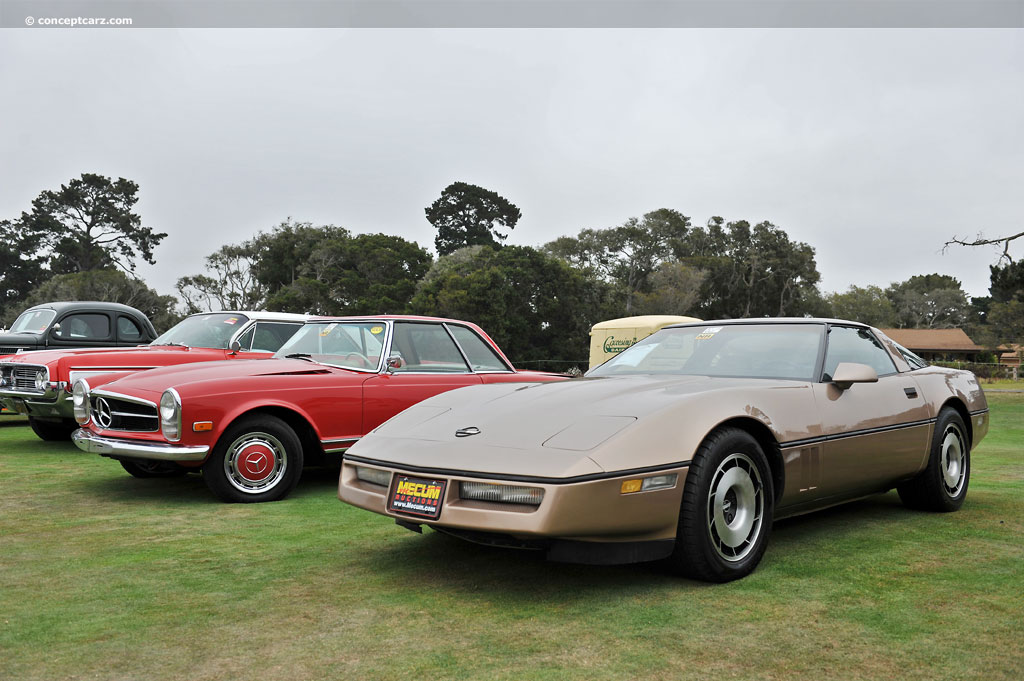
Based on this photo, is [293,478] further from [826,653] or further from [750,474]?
[826,653]

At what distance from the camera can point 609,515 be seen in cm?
348

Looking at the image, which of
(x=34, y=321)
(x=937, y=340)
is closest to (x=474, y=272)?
(x=34, y=321)

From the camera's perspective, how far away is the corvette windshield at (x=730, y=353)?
16.1 ft

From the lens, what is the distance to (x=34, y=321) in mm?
12664

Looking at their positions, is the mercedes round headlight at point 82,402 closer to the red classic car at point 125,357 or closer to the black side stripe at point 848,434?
the red classic car at point 125,357

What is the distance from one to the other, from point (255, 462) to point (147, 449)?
75cm

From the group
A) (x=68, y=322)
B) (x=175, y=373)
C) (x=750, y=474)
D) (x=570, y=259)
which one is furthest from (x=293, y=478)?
(x=570, y=259)

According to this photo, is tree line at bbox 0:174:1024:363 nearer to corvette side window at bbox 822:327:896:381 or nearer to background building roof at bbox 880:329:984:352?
background building roof at bbox 880:329:984:352

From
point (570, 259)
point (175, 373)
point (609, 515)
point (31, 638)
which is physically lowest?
point (31, 638)

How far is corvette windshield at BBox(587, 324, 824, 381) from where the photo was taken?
16.1 feet

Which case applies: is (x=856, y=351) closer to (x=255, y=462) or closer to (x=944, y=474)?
(x=944, y=474)

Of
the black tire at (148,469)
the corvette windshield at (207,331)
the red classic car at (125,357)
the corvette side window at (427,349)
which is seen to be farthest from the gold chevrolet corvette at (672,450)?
the corvette windshield at (207,331)

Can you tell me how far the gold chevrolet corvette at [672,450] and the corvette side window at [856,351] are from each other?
0.6 inches

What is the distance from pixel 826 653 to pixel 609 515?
0.96 metres
